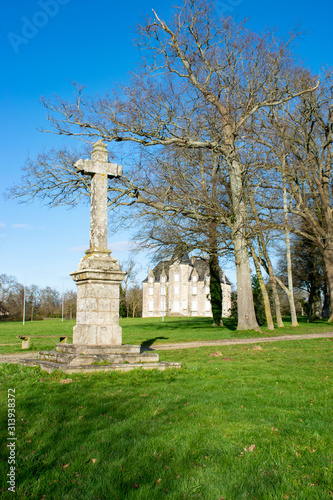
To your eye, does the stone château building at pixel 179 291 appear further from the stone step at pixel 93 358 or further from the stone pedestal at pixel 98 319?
the stone step at pixel 93 358

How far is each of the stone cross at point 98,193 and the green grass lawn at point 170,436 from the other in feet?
10.6

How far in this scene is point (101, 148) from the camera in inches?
403

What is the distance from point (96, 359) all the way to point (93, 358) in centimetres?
7

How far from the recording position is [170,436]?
4.44 metres

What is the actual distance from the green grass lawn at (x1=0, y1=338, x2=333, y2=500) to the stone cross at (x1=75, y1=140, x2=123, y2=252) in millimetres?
3223

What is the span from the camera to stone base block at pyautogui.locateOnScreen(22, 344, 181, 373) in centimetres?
810

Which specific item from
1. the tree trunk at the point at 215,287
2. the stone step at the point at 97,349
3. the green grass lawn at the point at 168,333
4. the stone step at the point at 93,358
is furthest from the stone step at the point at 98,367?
the tree trunk at the point at 215,287

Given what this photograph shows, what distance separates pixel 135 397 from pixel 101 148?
6.35 meters

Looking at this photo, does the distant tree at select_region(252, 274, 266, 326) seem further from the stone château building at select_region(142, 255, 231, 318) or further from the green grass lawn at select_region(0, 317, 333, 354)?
the stone château building at select_region(142, 255, 231, 318)

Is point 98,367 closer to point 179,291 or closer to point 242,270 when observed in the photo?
point 242,270

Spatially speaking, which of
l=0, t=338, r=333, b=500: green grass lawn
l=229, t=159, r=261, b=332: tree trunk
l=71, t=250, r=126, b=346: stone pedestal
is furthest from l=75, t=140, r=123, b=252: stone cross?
l=229, t=159, r=261, b=332: tree trunk

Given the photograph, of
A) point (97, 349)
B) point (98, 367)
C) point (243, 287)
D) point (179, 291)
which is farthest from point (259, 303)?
point (179, 291)

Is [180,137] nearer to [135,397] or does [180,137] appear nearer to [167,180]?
[167,180]

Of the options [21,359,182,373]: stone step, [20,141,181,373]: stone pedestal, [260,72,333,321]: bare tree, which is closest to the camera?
[21,359,182,373]: stone step
